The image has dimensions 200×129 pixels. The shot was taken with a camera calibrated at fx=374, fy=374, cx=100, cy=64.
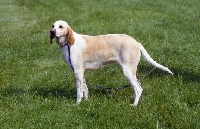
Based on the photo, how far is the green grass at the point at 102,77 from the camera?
18.9ft

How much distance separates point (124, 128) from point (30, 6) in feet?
45.5

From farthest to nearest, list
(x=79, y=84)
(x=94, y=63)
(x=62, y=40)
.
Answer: (x=94, y=63), (x=79, y=84), (x=62, y=40)

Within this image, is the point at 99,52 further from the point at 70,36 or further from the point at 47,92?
the point at 47,92

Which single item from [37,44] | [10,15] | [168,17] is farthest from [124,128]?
[10,15]

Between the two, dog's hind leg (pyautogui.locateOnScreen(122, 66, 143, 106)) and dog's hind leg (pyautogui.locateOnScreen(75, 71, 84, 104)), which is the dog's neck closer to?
dog's hind leg (pyautogui.locateOnScreen(75, 71, 84, 104))

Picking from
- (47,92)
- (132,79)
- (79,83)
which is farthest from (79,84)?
(47,92)

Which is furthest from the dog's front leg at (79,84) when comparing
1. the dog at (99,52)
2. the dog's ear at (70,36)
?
the dog's ear at (70,36)

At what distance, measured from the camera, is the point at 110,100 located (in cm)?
642

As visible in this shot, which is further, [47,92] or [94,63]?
[47,92]

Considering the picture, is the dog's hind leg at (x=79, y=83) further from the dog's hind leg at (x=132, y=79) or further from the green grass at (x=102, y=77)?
the dog's hind leg at (x=132, y=79)

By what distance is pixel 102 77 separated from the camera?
797 centimetres

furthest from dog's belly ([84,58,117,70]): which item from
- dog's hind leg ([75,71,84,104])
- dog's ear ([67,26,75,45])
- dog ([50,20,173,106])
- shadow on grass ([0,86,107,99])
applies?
shadow on grass ([0,86,107,99])

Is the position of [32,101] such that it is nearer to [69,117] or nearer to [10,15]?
[69,117]

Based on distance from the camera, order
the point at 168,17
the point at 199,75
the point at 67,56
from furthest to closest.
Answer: the point at 168,17 < the point at 199,75 < the point at 67,56
